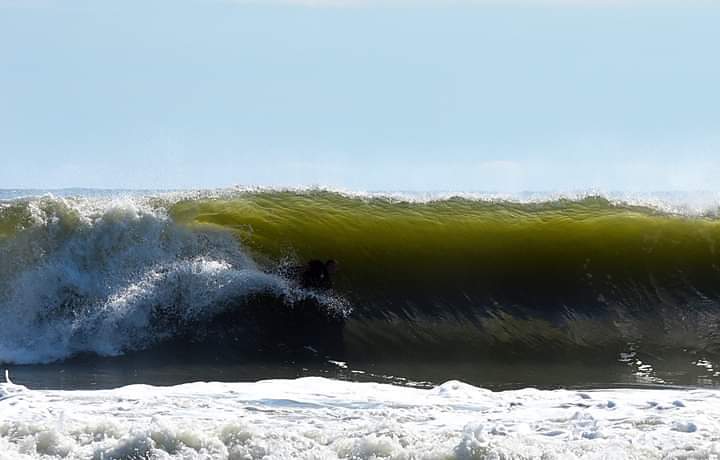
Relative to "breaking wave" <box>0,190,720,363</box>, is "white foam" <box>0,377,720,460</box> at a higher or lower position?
lower

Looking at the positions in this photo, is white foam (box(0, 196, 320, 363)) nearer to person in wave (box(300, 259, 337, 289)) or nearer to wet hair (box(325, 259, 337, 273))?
person in wave (box(300, 259, 337, 289))

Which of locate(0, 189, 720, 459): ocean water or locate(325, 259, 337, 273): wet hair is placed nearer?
locate(0, 189, 720, 459): ocean water

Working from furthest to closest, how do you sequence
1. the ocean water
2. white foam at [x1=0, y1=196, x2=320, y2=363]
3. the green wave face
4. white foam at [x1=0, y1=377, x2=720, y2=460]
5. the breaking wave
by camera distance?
1. the green wave face
2. the breaking wave
3. white foam at [x1=0, y1=196, x2=320, y2=363]
4. the ocean water
5. white foam at [x1=0, y1=377, x2=720, y2=460]

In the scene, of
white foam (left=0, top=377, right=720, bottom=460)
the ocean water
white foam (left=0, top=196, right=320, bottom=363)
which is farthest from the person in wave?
white foam (left=0, top=377, right=720, bottom=460)

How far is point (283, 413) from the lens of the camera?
7.91 m

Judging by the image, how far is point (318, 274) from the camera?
13.0 meters

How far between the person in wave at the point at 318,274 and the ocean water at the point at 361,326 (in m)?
0.15

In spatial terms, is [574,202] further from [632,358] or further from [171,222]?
[171,222]

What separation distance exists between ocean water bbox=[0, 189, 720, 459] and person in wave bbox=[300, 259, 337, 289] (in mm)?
151

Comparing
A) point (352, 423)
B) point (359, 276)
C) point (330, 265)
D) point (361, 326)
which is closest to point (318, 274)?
point (330, 265)

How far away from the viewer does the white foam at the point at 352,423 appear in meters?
6.88

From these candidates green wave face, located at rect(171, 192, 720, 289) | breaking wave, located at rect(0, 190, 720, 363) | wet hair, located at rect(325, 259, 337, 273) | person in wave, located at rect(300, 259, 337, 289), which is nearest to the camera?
breaking wave, located at rect(0, 190, 720, 363)

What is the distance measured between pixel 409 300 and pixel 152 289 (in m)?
3.23

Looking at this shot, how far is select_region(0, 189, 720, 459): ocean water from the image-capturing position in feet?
23.6
